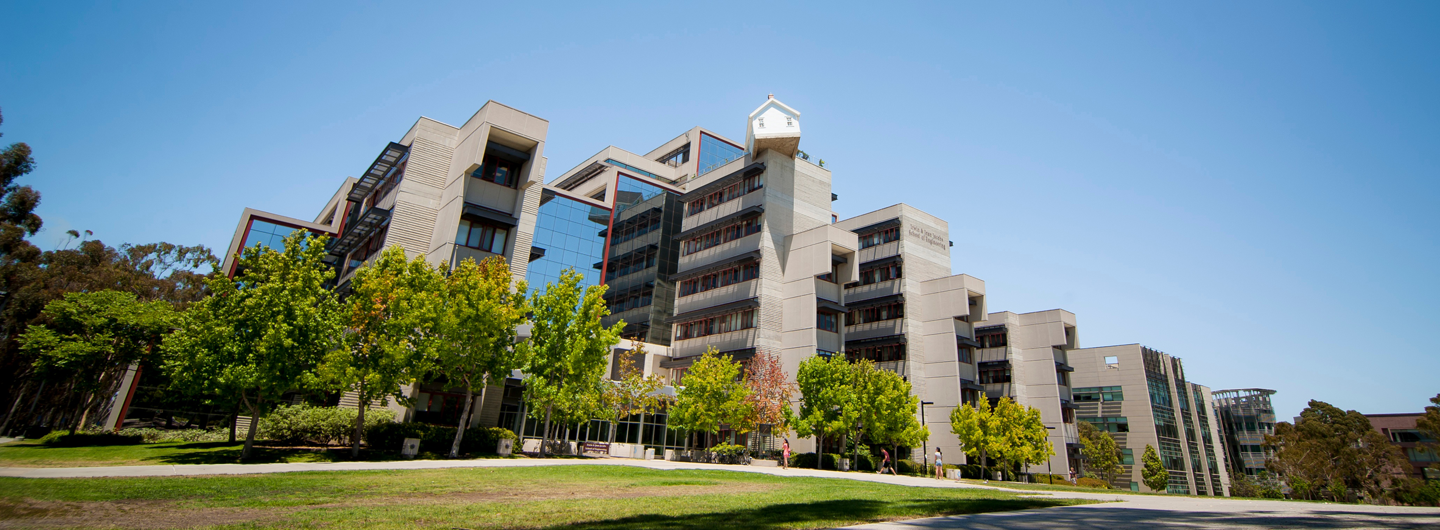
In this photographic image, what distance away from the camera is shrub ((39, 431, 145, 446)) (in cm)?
3188

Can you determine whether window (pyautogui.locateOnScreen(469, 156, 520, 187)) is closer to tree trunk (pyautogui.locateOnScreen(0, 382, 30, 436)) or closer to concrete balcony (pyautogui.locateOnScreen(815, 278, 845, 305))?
concrete balcony (pyautogui.locateOnScreen(815, 278, 845, 305))

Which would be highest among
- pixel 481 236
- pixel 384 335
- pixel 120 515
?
pixel 481 236

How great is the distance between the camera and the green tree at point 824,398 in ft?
130

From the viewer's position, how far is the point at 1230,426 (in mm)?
90875

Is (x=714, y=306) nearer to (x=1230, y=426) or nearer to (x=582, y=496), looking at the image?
(x=582, y=496)

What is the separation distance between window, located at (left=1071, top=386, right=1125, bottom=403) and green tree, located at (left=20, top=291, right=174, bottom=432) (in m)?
86.4

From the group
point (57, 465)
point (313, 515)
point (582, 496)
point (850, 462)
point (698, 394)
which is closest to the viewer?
point (313, 515)

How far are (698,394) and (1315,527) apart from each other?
30.2 m

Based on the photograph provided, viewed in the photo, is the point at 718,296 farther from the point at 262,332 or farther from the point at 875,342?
the point at 262,332

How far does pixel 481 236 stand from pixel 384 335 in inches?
505

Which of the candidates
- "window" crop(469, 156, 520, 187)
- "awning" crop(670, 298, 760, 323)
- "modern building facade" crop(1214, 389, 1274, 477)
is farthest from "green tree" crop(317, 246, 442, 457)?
"modern building facade" crop(1214, 389, 1274, 477)

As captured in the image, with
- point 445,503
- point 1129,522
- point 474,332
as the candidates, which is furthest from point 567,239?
point 1129,522

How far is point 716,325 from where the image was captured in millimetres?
52219

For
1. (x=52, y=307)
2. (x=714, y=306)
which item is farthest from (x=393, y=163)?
(x=714, y=306)
